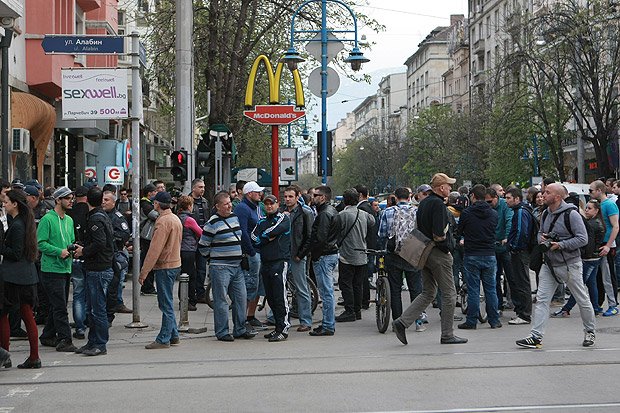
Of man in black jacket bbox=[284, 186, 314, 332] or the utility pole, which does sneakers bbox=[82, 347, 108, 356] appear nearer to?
man in black jacket bbox=[284, 186, 314, 332]

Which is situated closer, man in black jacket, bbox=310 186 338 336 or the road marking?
the road marking

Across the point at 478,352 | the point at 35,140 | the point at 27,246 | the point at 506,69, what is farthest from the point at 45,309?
the point at 506,69

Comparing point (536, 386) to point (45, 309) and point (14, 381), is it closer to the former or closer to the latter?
point (14, 381)

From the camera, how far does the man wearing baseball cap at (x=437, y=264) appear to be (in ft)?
39.7

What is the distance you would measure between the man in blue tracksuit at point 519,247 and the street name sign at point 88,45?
6064 millimetres

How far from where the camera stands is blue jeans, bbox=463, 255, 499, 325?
1398 centimetres

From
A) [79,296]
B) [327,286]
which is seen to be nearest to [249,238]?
[327,286]

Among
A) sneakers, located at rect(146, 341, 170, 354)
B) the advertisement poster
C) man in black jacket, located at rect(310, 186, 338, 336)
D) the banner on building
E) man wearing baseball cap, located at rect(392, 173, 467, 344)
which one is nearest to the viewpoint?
man wearing baseball cap, located at rect(392, 173, 467, 344)

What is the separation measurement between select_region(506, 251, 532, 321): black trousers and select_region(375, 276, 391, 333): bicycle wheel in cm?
216

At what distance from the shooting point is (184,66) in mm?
21422

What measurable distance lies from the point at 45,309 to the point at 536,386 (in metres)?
7.60

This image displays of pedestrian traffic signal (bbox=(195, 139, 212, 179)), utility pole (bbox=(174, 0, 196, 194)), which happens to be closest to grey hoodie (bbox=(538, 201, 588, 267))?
utility pole (bbox=(174, 0, 196, 194))

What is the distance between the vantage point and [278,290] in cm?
1327

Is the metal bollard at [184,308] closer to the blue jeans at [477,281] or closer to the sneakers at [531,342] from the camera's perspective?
the blue jeans at [477,281]
